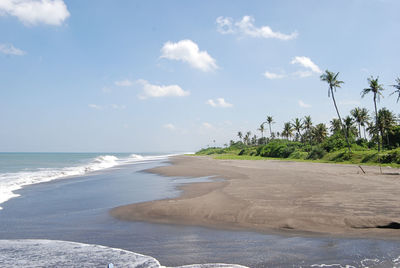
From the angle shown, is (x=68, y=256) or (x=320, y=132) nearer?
(x=68, y=256)

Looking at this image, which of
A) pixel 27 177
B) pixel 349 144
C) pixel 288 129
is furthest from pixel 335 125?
pixel 27 177

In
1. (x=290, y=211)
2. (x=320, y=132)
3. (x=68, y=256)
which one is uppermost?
(x=320, y=132)

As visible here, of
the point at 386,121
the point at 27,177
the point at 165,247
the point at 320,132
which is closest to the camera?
the point at 165,247

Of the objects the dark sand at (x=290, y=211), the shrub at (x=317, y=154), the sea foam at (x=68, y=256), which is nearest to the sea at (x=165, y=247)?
the sea foam at (x=68, y=256)

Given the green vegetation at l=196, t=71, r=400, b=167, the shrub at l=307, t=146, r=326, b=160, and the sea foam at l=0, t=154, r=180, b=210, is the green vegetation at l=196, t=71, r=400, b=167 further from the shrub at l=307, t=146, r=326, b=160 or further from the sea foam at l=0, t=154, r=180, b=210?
the sea foam at l=0, t=154, r=180, b=210

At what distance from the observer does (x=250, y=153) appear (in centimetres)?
7688

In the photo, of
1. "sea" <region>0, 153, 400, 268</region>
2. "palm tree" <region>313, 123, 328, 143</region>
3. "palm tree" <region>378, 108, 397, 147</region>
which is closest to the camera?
"sea" <region>0, 153, 400, 268</region>

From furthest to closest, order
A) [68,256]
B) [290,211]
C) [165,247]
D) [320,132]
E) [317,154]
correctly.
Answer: [320,132] → [317,154] → [290,211] → [165,247] → [68,256]

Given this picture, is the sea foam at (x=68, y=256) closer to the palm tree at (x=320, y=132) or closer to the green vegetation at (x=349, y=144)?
the green vegetation at (x=349, y=144)

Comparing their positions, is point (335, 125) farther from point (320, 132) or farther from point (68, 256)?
point (68, 256)

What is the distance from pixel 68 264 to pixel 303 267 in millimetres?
4422

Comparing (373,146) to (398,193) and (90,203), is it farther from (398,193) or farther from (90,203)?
(90,203)

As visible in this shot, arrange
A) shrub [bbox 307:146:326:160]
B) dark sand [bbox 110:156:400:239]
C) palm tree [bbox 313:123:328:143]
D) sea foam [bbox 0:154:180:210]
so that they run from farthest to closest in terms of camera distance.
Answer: palm tree [bbox 313:123:328:143] < shrub [bbox 307:146:326:160] < sea foam [bbox 0:154:180:210] < dark sand [bbox 110:156:400:239]

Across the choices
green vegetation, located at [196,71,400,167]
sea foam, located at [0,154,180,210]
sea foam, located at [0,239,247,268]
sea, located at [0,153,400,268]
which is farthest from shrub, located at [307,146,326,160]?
sea foam, located at [0,239,247,268]
